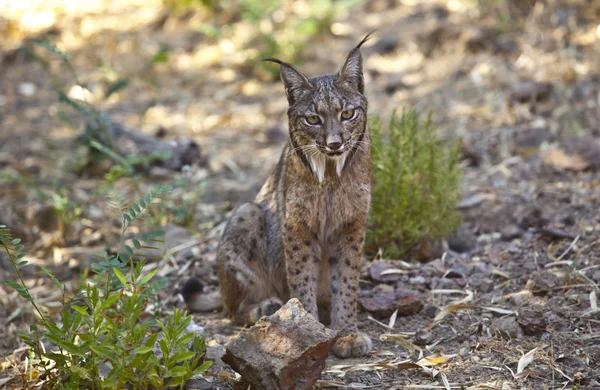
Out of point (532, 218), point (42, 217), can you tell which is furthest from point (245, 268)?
point (42, 217)

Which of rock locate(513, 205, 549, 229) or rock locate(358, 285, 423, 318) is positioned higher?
rock locate(513, 205, 549, 229)

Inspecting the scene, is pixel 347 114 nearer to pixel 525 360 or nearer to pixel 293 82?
pixel 293 82

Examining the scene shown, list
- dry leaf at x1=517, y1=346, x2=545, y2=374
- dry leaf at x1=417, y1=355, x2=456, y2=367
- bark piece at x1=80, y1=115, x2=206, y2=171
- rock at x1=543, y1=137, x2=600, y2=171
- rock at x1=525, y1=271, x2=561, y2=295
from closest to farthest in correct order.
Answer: dry leaf at x1=517, y1=346, x2=545, y2=374 → dry leaf at x1=417, y1=355, x2=456, y2=367 → rock at x1=525, y1=271, x2=561, y2=295 → rock at x1=543, y1=137, x2=600, y2=171 → bark piece at x1=80, y1=115, x2=206, y2=171

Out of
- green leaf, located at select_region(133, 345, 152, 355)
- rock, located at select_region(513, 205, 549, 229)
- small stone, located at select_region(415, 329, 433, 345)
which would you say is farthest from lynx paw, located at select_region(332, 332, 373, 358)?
rock, located at select_region(513, 205, 549, 229)

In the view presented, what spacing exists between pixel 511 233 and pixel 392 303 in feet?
4.83

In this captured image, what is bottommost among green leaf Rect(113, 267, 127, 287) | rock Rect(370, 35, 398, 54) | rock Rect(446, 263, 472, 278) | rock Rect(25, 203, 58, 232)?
rock Rect(446, 263, 472, 278)

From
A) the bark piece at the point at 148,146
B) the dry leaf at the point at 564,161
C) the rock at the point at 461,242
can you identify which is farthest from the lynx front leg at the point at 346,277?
the bark piece at the point at 148,146

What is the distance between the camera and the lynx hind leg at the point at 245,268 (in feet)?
17.6

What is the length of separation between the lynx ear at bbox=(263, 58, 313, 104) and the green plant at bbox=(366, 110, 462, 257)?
1073 mm

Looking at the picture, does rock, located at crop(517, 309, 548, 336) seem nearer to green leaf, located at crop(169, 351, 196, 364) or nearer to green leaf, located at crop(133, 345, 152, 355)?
green leaf, located at crop(169, 351, 196, 364)

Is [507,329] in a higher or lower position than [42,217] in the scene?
lower

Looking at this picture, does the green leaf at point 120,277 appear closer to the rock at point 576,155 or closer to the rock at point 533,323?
the rock at point 533,323

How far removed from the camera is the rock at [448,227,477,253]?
6.20 meters

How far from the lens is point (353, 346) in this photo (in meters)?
4.72
